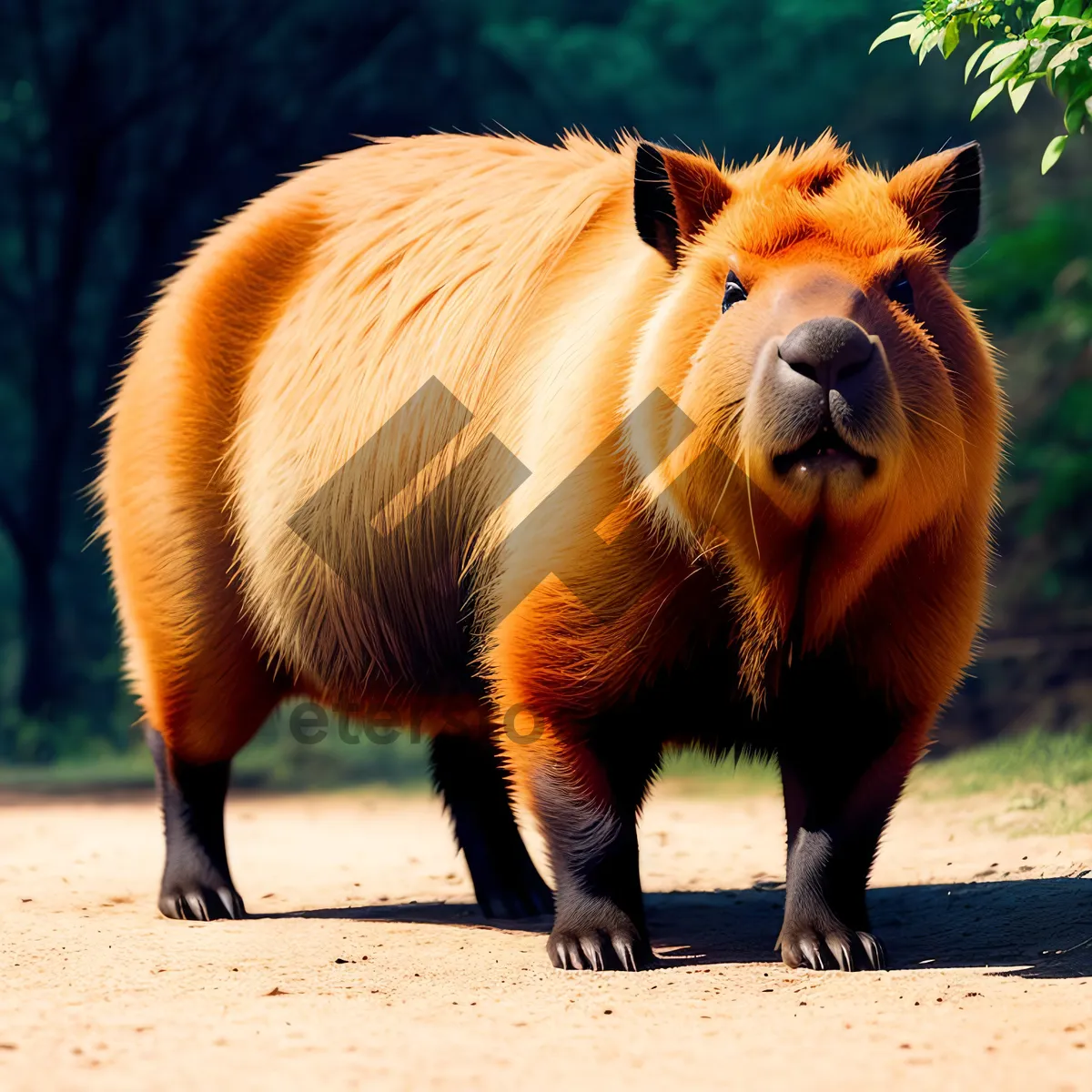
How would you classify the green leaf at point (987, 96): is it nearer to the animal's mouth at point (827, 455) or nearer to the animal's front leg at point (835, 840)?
the animal's mouth at point (827, 455)

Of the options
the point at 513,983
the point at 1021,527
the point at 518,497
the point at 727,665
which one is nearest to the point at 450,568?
the point at 518,497

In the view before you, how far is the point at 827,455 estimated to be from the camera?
3650 mm

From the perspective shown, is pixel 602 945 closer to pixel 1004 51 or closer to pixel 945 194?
pixel 945 194

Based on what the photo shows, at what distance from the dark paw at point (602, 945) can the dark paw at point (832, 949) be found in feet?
1.24

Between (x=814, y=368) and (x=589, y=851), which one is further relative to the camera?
(x=589, y=851)

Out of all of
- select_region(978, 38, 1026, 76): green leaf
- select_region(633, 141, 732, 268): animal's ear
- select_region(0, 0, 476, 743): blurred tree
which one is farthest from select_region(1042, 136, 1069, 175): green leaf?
select_region(0, 0, 476, 743): blurred tree

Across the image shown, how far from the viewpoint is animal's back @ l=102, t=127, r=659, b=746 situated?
4.75 meters

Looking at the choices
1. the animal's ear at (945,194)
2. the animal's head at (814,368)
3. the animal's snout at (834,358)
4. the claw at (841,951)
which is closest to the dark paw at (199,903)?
the claw at (841,951)

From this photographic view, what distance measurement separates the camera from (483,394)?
4742 millimetres

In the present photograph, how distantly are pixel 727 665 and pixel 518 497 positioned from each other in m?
0.73

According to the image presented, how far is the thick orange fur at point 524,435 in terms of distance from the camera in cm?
393

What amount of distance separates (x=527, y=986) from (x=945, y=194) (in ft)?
7.40

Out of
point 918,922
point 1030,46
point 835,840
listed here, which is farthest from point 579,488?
point 918,922

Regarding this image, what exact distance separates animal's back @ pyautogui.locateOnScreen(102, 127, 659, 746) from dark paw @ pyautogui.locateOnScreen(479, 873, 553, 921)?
96cm
